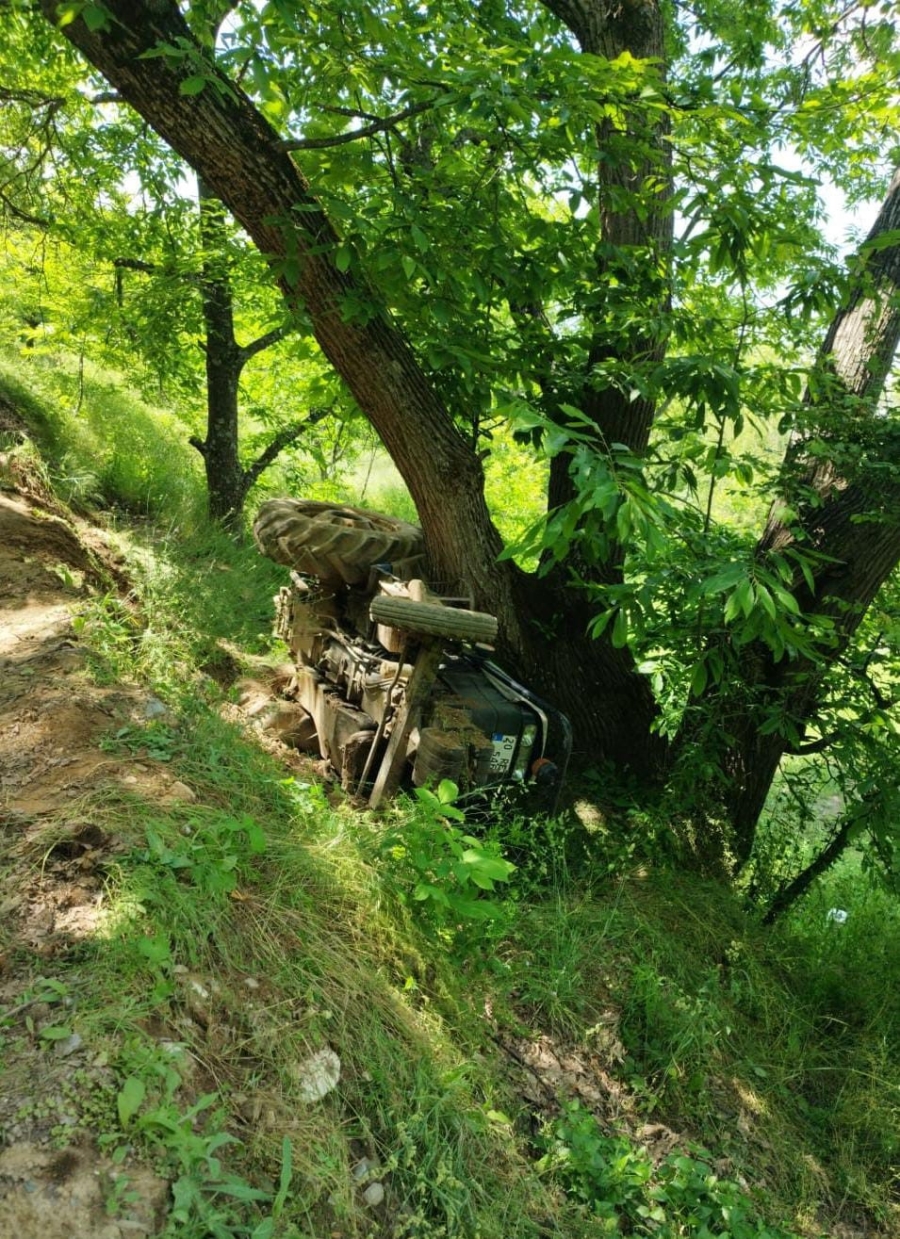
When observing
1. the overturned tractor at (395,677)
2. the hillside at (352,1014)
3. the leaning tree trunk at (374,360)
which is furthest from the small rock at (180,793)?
the leaning tree trunk at (374,360)

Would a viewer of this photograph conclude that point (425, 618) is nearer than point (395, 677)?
Yes

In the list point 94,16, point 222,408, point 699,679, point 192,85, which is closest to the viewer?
point 94,16

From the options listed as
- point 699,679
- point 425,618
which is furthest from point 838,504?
point 425,618

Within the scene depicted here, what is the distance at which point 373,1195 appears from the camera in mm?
2002

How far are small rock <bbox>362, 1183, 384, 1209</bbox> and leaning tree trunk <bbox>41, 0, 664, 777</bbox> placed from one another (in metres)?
3.13

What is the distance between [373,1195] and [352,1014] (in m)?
0.51

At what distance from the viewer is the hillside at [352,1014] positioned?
72.2 inches

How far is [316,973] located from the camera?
2498 mm

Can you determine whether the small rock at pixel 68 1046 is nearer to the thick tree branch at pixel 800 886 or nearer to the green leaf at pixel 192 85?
the green leaf at pixel 192 85

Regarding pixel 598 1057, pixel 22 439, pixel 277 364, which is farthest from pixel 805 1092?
pixel 277 364

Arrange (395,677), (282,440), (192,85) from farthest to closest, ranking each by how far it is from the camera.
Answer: (282,440) → (395,677) → (192,85)

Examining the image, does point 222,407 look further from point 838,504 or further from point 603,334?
point 838,504

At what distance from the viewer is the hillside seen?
183 cm

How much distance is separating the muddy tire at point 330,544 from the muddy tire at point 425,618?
123 centimetres
